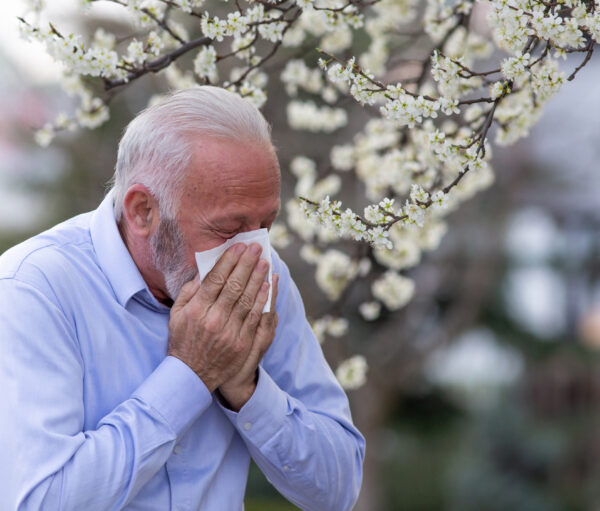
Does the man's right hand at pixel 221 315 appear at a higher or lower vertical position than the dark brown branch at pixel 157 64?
lower

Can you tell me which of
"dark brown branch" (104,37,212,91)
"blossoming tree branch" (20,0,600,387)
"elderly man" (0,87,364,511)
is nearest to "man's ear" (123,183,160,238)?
"elderly man" (0,87,364,511)

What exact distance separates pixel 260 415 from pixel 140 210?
556 millimetres

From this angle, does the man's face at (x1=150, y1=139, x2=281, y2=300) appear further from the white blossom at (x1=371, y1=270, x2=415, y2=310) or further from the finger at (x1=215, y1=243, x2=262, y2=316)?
A: the white blossom at (x1=371, y1=270, x2=415, y2=310)

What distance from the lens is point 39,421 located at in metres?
1.59

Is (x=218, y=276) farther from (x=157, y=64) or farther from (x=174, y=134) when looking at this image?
(x=157, y=64)

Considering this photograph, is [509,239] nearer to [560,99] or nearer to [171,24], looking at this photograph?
[560,99]

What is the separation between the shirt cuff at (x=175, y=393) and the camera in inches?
68.3

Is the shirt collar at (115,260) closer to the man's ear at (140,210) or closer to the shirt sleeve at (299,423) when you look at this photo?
the man's ear at (140,210)

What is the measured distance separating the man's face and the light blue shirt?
9cm

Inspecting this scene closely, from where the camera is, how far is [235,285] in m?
1.85

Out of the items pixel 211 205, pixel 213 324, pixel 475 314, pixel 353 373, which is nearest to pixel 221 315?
pixel 213 324

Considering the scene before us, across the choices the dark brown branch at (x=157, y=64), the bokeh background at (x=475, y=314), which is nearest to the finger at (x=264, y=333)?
the dark brown branch at (x=157, y=64)

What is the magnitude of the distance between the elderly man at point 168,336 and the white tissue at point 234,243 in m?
0.02

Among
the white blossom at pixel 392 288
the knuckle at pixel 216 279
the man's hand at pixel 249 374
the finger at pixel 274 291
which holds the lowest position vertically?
the white blossom at pixel 392 288
